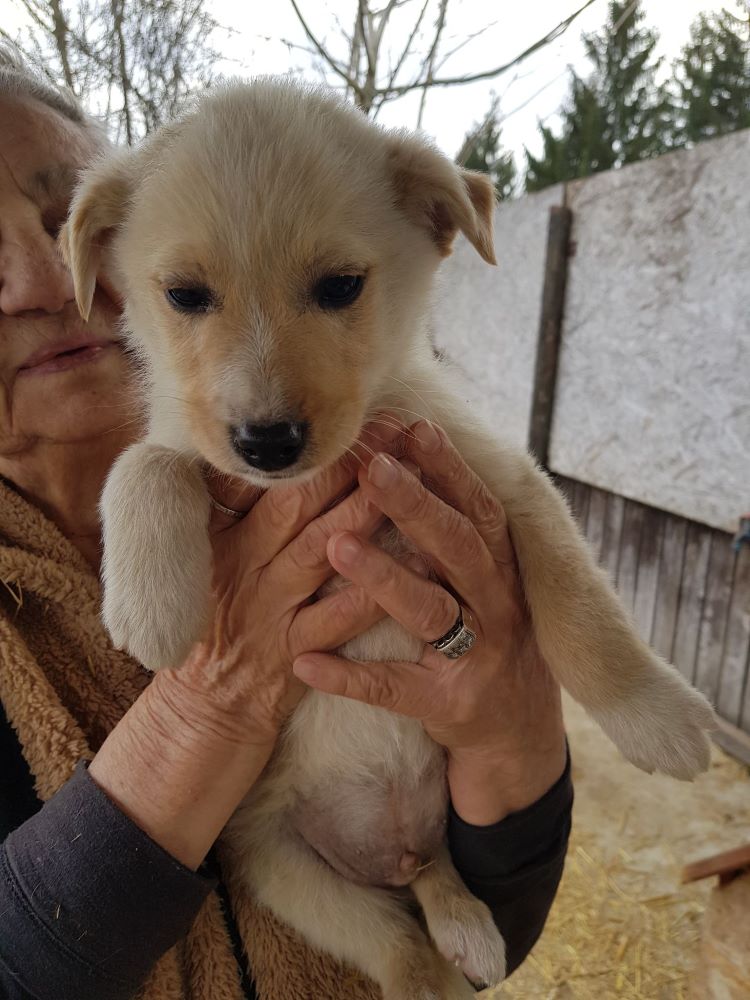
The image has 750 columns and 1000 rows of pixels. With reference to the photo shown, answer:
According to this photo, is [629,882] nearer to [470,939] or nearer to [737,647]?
[737,647]

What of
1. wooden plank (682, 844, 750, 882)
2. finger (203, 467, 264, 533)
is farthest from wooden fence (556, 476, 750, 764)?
finger (203, 467, 264, 533)

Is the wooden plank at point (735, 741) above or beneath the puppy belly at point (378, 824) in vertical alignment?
beneath

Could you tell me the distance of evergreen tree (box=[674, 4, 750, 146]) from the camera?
359 cm

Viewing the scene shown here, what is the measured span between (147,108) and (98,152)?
0.52 m

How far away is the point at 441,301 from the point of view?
1.76 m

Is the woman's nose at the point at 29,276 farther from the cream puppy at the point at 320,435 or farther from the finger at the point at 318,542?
the finger at the point at 318,542

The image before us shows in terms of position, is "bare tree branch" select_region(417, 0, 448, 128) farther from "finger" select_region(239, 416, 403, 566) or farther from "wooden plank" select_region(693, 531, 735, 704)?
"wooden plank" select_region(693, 531, 735, 704)

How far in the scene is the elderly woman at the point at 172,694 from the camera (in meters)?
1.25

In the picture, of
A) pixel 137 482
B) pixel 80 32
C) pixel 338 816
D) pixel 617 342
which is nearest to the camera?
pixel 137 482

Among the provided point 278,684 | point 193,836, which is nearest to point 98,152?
point 278,684

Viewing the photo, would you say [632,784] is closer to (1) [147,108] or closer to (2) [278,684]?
(2) [278,684]

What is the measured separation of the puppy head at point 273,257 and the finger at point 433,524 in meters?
0.10

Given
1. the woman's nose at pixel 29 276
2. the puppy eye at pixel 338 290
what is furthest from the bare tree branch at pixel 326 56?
the puppy eye at pixel 338 290

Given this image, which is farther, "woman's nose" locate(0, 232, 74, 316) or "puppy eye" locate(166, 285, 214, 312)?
"woman's nose" locate(0, 232, 74, 316)
